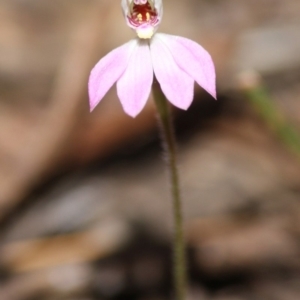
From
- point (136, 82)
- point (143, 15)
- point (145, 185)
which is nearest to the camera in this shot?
point (136, 82)

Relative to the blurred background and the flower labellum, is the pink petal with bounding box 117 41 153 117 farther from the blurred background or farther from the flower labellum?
the blurred background

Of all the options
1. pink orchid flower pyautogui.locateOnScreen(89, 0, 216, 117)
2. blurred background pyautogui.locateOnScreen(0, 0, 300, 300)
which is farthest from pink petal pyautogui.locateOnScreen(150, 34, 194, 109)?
blurred background pyautogui.locateOnScreen(0, 0, 300, 300)

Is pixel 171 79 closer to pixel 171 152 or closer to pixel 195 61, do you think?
pixel 195 61

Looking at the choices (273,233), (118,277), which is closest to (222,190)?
(273,233)

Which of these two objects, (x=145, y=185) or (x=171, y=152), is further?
(x=145, y=185)

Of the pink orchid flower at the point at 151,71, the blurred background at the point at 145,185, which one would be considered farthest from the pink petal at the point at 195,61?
the blurred background at the point at 145,185

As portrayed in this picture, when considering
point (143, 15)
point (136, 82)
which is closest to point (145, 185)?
point (143, 15)
